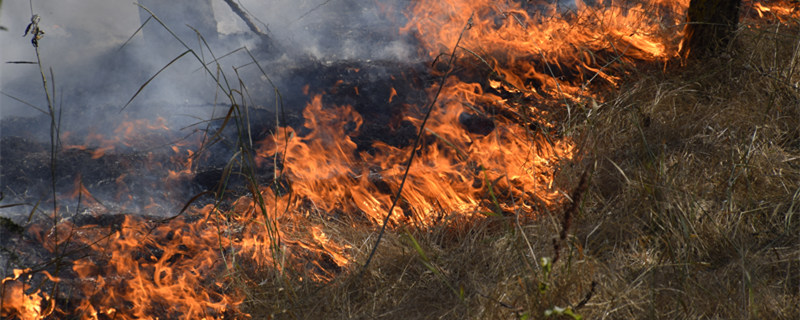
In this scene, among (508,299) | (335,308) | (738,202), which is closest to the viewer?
(508,299)

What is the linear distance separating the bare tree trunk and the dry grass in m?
0.38

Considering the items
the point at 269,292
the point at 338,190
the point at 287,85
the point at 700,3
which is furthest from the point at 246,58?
the point at 700,3

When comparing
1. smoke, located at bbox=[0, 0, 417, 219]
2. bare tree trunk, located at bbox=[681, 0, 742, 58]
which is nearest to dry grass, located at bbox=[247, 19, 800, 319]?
bare tree trunk, located at bbox=[681, 0, 742, 58]

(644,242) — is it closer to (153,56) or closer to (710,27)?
(710,27)

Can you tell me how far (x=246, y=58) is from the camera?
15.3 feet

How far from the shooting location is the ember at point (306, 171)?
243 cm

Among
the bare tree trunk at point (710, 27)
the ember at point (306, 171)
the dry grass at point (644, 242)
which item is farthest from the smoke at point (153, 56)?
the bare tree trunk at point (710, 27)

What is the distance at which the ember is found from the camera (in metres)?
2.43

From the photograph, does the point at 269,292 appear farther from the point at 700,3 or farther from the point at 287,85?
the point at 700,3

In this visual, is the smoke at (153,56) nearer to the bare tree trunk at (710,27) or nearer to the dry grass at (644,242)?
the dry grass at (644,242)

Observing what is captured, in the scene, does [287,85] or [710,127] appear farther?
[287,85]

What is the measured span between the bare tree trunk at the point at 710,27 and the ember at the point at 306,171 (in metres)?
0.16

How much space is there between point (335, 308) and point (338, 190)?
967 millimetres

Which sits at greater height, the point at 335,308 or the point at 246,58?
the point at 246,58
